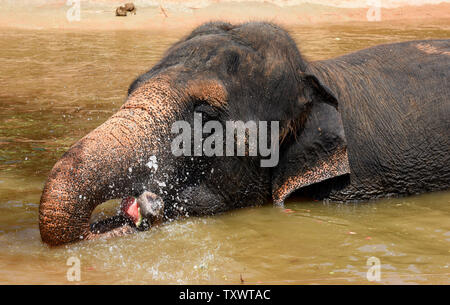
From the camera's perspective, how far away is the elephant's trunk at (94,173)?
152 inches

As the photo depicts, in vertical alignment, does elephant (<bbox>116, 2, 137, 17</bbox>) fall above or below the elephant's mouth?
above

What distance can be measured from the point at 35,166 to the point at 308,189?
2.51 m

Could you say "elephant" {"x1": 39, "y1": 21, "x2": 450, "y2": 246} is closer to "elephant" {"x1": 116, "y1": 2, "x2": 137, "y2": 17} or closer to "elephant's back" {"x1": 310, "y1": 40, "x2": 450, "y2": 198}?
"elephant's back" {"x1": 310, "y1": 40, "x2": 450, "y2": 198}

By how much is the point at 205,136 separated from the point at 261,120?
44 cm

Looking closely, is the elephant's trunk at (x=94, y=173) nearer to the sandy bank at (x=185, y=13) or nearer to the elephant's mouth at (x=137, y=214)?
the elephant's mouth at (x=137, y=214)

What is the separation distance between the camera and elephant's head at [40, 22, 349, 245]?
3975 mm

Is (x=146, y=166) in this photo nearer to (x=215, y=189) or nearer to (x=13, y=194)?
(x=215, y=189)

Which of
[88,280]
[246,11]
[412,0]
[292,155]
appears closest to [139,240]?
[88,280]

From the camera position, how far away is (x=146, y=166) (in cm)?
432

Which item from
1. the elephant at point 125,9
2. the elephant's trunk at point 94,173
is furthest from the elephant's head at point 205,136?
the elephant at point 125,9

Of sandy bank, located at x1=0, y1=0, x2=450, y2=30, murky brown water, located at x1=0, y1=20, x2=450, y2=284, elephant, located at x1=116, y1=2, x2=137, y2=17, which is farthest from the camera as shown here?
elephant, located at x1=116, y1=2, x2=137, y2=17

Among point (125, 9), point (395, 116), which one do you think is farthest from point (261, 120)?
point (125, 9)

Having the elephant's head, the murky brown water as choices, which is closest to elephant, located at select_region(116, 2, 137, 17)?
the murky brown water

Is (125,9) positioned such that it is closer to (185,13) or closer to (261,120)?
(185,13)
